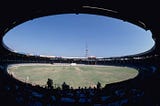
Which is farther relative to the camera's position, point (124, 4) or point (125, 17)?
point (125, 17)

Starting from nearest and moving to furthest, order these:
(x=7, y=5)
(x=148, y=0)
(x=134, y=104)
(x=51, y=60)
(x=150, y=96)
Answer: (x=148, y=0) < (x=7, y=5) < (x=134, y=104) < (x=150, y=96) < (x=51, y=60)

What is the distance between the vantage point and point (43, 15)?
10.3m

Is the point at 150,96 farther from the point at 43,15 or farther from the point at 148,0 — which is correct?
the point at 43,15

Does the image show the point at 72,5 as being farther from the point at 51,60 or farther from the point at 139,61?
the point at 51,60

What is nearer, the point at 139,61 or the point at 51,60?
the point at 139,61

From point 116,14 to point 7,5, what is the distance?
5.67 metres

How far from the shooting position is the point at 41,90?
14438 millimetres

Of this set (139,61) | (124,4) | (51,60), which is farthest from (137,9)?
(51,60)

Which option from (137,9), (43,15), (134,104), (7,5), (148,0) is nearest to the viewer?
(148,0)

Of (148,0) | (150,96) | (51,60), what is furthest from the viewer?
(51,60)

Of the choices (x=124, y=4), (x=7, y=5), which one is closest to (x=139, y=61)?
(x=124, y=4)

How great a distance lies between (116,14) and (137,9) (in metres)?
2.00

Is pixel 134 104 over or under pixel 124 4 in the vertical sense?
under

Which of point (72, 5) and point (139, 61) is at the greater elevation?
point (72, 5)
